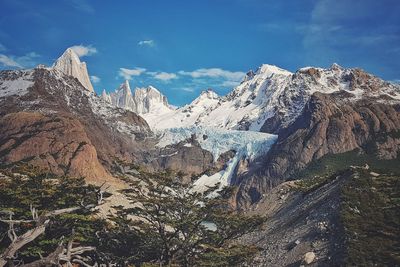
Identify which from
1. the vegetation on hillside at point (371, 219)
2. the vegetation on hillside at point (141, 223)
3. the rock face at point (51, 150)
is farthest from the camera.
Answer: the rock face at point (51, 150)

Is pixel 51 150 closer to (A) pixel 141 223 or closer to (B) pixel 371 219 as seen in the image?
(A) pixel 141 223

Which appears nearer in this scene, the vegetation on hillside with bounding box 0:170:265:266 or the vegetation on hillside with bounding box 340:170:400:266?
the vegetation on hillside with bounding box 340:170:400:266

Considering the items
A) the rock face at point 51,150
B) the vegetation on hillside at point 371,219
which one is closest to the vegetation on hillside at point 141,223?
the vegetation on hillside at point 371,219

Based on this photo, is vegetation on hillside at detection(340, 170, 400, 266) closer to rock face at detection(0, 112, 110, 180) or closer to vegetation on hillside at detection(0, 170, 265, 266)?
vegetation on hillside at detection(0, 170, 265, 266)

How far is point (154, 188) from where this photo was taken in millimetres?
43906

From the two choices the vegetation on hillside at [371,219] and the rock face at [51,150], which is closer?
the vegetation on hillside at [371,219]

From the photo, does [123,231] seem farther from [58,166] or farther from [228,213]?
[58,166]

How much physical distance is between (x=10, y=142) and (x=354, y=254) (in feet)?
561

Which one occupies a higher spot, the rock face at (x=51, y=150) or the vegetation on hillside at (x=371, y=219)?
the rock face at (x=51, y=150)

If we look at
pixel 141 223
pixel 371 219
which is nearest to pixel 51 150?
pixel 141 223

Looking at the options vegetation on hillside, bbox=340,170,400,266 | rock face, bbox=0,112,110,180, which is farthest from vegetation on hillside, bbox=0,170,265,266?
rock face, bbox=0,112,110,180

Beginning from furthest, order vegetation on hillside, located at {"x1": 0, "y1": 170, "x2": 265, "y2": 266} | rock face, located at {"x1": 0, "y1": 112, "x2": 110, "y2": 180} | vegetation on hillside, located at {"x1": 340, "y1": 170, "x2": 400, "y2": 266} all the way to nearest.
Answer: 1. rock face, located at {"x1": 0, "y1": 112, "x2": 110, "y2": 180}
2. vegetation on hillside, located at {"x1": 0, "y1": 170, "x2": 265, "y2": 266}
3. vegetation on hillside, located at {"x1": 340, "y1": 170, "x2": 400, "y2": 266}

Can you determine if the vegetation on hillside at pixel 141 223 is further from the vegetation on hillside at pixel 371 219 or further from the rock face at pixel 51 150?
the rock face at pixel 51 150

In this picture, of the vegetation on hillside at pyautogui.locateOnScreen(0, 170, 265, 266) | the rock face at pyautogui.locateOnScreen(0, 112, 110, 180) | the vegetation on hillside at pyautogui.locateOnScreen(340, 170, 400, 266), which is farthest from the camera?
the rock face at pyautogui.locateOnScreen(0, 112, 110, 180)
